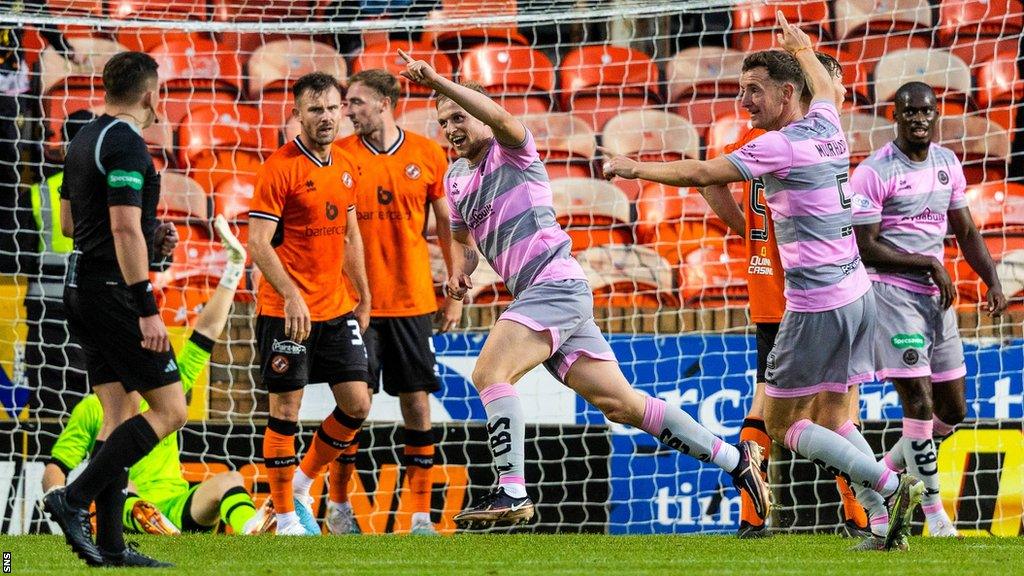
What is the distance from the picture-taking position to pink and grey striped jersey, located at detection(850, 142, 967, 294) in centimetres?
626

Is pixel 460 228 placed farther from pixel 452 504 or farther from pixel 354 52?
pixel 354 52

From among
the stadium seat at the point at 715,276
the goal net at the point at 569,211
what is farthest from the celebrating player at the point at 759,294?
the stadium seat at the point at 715,276

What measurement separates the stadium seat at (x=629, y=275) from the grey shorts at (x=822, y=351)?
12.7 feet

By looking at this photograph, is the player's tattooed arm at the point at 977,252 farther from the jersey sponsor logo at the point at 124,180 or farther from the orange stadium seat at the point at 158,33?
the orange stadium seat at the point at 158,33

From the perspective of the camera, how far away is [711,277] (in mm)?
9352

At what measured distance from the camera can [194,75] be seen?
33.9 ft

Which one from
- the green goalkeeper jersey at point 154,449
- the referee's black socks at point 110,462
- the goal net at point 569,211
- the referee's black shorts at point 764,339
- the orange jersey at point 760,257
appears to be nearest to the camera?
the referee's black socks at point 110,462

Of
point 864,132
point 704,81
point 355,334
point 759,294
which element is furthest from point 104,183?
point 864,132

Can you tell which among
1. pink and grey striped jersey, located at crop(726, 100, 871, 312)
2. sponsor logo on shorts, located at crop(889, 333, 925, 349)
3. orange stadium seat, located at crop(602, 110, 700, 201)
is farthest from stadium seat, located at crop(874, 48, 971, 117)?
pink and grey striped jersey, located at crop(726, 100, 871, 312)

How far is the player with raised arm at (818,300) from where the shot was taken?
197 inches

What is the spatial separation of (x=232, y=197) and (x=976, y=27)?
18.6 feet

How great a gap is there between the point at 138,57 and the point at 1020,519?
525 cm

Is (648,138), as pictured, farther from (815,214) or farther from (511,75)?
(815,214)

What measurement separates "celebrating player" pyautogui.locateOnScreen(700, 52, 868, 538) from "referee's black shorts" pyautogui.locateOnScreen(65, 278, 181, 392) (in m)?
2.55
